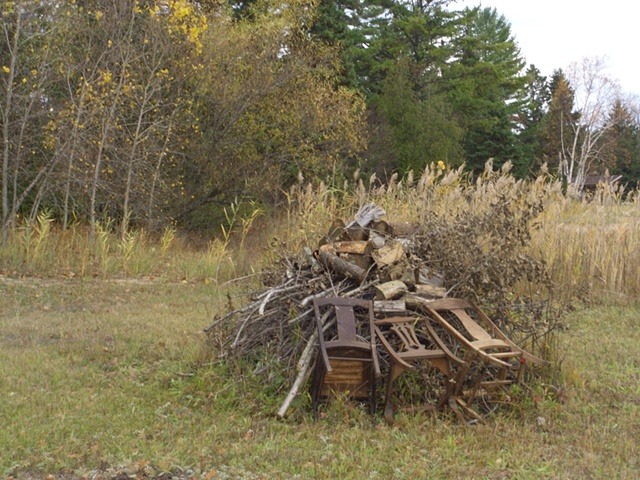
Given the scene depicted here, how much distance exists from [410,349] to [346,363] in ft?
1.41

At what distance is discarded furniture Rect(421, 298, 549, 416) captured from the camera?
439cm

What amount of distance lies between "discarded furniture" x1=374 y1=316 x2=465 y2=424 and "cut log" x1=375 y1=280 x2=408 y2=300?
17cm

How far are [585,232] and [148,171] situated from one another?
862cm

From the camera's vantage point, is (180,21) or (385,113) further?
(385,113)

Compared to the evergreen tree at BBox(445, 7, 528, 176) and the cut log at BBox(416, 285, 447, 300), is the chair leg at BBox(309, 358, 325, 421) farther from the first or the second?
the evergreen tree at BBox(445, 7, 528, 176)

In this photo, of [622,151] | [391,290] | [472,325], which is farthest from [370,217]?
[622,151]

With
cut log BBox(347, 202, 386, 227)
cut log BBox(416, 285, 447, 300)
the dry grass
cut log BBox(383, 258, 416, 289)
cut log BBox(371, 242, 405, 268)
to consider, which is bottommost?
the dry grass

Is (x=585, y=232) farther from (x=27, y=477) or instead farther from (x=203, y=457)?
(x=27, y=477)

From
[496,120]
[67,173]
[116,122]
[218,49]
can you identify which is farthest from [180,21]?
[496,120]

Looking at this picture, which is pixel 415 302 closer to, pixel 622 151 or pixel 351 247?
pixel 351 247

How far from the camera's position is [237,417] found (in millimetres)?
4379

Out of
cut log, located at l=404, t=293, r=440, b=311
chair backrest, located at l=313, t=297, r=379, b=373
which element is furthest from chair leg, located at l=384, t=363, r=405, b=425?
cut log, located at l=404, t=293, r=440, b=311

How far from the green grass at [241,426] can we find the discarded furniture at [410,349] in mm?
244

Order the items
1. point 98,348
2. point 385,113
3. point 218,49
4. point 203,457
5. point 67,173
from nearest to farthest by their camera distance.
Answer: point 203,457
point 98,348
point 67,173
point 218,49
point 385,113
